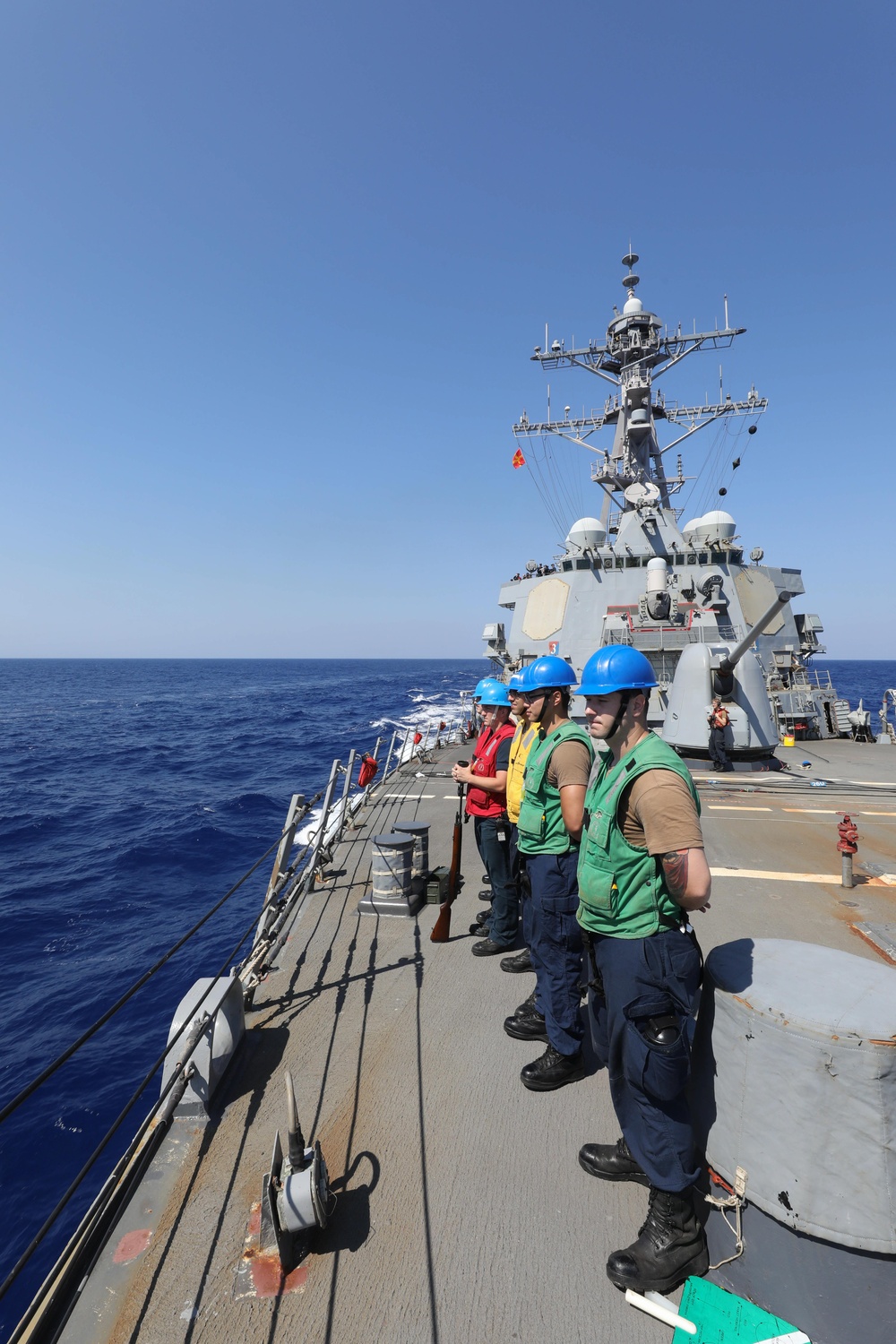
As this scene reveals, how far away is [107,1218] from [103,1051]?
5669 millimetres

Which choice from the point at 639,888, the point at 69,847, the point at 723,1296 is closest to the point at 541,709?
the point at 639,888

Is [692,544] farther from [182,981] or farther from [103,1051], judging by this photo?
[103,1051]

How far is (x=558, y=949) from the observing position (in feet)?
9.99

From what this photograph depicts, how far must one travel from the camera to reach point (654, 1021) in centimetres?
204

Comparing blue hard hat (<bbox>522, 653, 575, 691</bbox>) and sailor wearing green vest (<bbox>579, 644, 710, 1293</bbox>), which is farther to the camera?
blue hard hat (<bbox>522, 653, 575, 691</bbox>)

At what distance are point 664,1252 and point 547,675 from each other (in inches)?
94.8

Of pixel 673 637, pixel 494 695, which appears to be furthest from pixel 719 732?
pixel 494 695

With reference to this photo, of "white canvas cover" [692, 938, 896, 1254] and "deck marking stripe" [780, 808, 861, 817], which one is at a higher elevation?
"white canvas cover" [692, 938, 896, 1254]

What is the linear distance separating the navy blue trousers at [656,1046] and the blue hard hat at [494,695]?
9.20ft

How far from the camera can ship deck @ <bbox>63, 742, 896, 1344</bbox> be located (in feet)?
6.37

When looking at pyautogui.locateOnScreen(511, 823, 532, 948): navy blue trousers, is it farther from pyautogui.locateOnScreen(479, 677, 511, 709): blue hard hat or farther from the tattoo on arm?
the tattoo on arm

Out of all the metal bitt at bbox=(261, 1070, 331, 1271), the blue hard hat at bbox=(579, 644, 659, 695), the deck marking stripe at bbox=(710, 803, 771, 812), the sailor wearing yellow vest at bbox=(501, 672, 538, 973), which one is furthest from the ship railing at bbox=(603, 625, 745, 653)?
the metal bitt at bbox=(261, 1070, 331, 1271)

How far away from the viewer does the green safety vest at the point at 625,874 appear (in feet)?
6.92

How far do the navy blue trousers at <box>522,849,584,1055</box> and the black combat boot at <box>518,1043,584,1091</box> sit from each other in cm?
4
